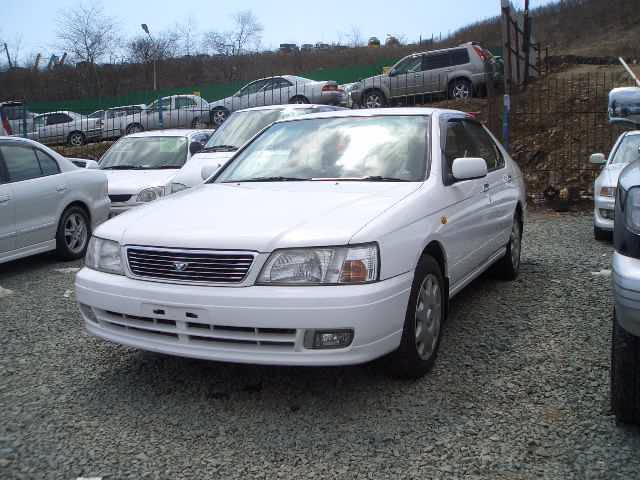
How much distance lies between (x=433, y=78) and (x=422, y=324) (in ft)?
53.6

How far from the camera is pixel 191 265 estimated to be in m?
3.32

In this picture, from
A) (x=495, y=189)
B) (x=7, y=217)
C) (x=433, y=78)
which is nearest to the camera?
(x=495, y=189)

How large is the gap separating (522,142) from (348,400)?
1195cm

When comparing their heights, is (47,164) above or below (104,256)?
above

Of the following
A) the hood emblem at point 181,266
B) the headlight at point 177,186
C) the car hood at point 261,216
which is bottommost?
the hood emblem at point 181,266

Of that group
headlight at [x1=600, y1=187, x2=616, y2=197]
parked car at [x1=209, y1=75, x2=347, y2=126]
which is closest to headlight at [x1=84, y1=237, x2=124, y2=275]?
headlight at [x1=600, y1=187, x2=616, y2=197]

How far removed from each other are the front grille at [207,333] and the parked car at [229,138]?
490 cm

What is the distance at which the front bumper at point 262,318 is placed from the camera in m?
3.12

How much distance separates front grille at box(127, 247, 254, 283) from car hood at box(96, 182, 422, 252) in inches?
1.7

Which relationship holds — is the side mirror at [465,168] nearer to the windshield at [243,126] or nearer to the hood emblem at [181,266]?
the hood emblem at [181,266]

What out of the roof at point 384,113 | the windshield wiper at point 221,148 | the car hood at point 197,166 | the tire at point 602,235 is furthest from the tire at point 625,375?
the windshield wiper at point 221,148

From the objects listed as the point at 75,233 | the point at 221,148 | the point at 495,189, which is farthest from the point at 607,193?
the point at 75,233

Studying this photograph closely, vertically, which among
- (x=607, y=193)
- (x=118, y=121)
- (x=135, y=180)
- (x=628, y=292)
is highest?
(x=118, y=121)

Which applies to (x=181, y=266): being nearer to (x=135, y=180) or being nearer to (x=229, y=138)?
(x=229, y=138)
